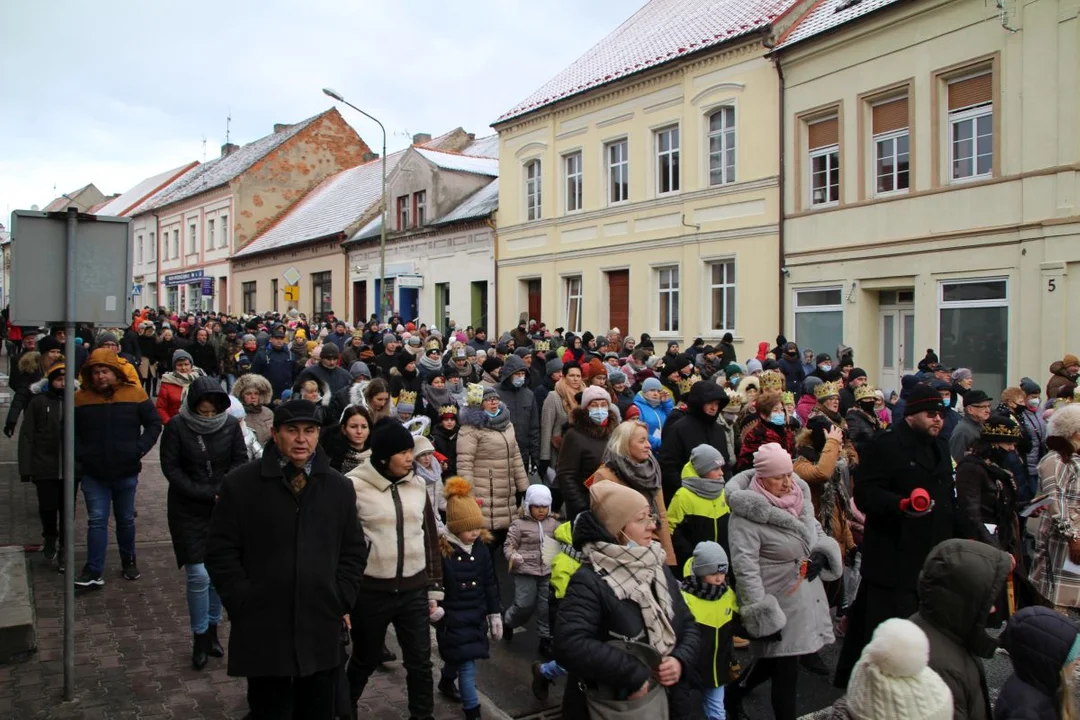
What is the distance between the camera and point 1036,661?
113 inches

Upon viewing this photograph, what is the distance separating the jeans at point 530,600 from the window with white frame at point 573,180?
19.9m

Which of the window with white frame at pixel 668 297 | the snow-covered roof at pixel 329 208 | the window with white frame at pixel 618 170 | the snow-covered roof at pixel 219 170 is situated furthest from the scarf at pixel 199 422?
the snow-covered roof at pixel 219 170

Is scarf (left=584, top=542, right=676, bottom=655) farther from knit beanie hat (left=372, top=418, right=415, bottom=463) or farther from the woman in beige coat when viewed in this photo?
the woman in beige coat

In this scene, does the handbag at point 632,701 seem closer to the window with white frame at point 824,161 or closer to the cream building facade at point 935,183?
the cream building facade at point 935,183

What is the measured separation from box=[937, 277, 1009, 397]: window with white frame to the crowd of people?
6.19m

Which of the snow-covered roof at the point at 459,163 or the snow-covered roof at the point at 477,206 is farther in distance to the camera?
the snow-covered roof at the point at 459,163

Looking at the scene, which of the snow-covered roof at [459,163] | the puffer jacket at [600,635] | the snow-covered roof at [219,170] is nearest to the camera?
the puffer jacket at [600,635]

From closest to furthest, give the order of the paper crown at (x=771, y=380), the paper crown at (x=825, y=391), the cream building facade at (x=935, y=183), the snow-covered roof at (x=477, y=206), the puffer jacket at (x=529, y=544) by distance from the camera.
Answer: the puffer jacket at (x=529, y=544) < the paper crown at (x=825, y=391) < the paper crown at (x=771, y=380) < the cream building facade at (x=935, y=183) < the snow-covered roof at (x=477, y=206)

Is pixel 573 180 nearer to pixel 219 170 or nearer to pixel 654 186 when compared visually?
pixel 654 186

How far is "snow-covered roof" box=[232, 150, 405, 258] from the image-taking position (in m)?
38.9

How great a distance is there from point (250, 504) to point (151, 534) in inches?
228

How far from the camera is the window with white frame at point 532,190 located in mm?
27031

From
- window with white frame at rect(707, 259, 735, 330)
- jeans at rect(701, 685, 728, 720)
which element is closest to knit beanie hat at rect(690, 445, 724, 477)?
jeans at rect(701, 685, 728, 720)

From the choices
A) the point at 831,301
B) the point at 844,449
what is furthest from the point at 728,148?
the point at 844,449
